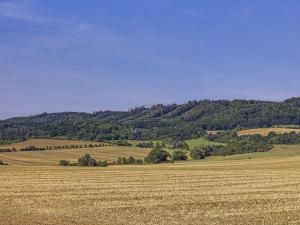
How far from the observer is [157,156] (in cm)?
11988

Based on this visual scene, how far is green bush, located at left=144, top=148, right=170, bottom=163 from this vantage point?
119 m

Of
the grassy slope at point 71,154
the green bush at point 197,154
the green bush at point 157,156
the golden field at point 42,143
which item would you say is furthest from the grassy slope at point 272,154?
the golden field at point 42,143

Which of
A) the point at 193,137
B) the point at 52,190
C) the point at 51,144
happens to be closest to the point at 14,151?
the point at 51,144

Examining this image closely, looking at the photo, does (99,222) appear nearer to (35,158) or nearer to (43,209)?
(43,209)

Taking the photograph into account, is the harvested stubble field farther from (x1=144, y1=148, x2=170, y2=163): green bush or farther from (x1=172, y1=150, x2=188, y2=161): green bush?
(x1=172, y1=150, x2=188, y2=161): green bush

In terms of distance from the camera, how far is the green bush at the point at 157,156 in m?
119

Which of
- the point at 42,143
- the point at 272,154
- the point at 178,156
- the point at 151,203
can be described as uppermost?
the point at 42,143

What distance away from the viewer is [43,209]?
92.8 ft

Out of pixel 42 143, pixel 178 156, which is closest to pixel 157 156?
pixel 178 156

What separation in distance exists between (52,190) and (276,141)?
116573mm

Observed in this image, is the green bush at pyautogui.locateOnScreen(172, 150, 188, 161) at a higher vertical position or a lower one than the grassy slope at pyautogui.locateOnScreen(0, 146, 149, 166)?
lower

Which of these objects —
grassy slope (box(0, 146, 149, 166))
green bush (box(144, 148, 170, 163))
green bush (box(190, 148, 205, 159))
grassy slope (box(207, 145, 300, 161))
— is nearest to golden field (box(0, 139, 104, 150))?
grassy slope (box(0, 146, 149, 166))

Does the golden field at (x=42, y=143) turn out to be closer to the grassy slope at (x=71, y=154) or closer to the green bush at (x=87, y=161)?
the grassy slope at (x=71, y=154)

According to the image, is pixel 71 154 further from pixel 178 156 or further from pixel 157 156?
pixel 178 156
